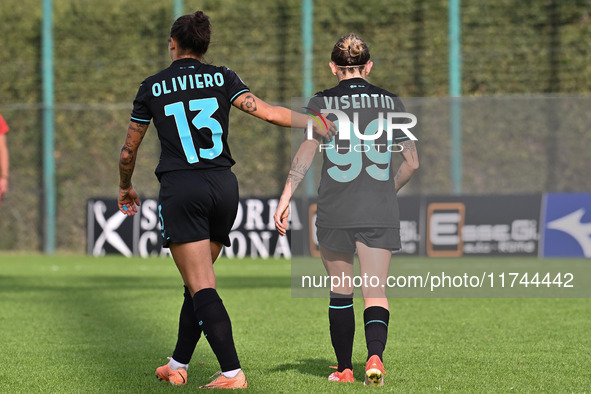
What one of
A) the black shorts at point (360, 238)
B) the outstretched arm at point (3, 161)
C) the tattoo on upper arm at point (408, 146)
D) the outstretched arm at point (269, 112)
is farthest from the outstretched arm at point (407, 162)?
the outstretched arm at point (3, 161)

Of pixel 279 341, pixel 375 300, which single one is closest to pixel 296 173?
pixel 375 300

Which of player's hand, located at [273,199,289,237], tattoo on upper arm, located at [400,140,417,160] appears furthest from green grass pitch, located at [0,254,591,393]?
tattoo on upper arm, located at [400,140,417,160]

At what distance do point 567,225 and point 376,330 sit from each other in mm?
10874

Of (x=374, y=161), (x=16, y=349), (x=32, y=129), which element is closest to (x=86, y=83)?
(x=32, y=129)

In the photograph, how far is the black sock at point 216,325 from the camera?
520 centimetres

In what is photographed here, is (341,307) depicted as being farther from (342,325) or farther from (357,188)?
(357,188)

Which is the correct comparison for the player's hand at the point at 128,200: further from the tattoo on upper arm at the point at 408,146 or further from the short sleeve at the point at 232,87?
the tattoo on upper arm at the point at 408,146

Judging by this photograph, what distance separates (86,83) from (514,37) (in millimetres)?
8844

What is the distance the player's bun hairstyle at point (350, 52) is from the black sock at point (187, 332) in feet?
5.00

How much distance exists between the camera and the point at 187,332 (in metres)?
5.61

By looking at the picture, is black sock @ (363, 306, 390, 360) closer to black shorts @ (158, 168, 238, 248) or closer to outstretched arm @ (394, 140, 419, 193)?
outstretched arm @ (394, 140, 419, 193)

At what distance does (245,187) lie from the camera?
1984 cm

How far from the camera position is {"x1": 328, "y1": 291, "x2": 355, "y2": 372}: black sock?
5.56 metres

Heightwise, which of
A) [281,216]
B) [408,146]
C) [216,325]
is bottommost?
[216,325]
